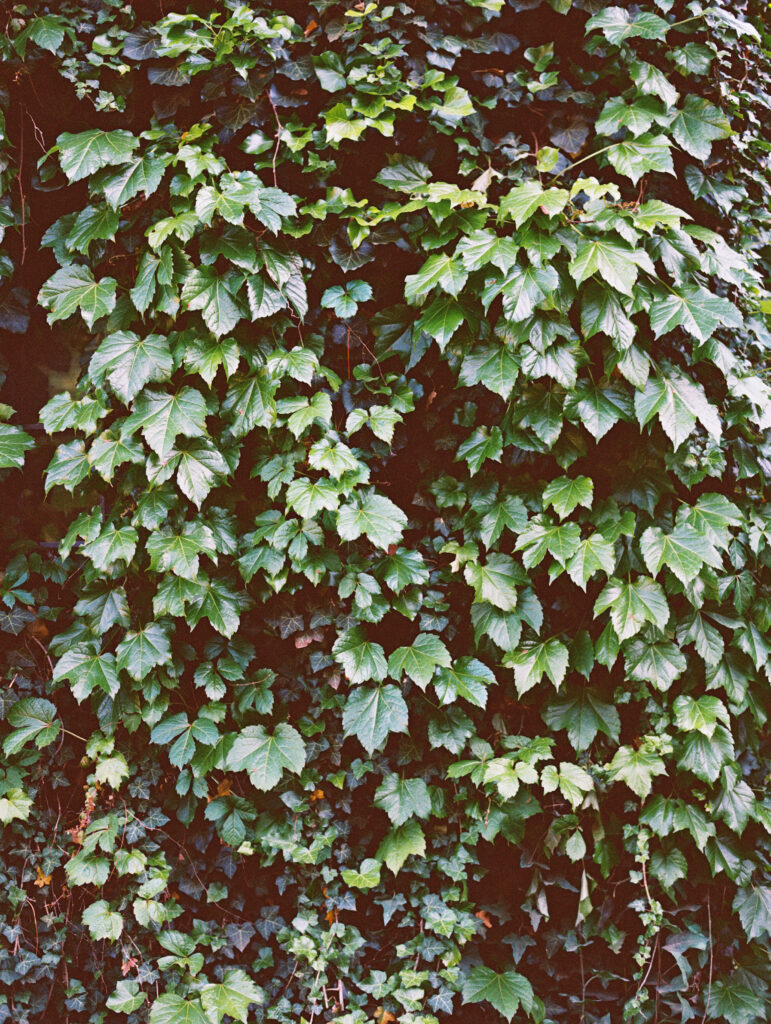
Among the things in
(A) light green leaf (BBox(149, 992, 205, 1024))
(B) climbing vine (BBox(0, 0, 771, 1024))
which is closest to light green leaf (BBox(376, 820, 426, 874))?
(B) climbing vine (BBox(0, 0, 771, 1024))

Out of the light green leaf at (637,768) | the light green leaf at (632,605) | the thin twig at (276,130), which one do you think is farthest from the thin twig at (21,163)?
the light green leaf at (637,768)

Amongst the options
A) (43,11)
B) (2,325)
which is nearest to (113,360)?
(2,325)

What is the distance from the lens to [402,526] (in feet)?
7.23

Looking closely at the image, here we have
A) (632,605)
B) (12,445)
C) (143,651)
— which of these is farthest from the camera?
(12,445)

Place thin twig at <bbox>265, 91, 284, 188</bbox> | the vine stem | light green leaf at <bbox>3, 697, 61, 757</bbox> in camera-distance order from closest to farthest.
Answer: the vine stem < thin twig at <bbox>265, 91, 284, 188</bbox> < light green leaf at <bbox>3, 697, 61, 757</bbox>

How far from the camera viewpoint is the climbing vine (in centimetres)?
217

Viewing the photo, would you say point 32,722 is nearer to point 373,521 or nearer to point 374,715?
point 374,715

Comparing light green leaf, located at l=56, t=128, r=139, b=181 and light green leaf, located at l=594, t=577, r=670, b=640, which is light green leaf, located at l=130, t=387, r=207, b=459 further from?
light green leaf, located at l=594, t=577, r=670, b=640

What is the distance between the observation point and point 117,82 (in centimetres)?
236

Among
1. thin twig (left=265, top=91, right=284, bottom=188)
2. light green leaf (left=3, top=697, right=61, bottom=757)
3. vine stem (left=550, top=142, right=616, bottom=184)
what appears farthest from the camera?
light green leaf (left=3, top=697, right=61, bottom=757)

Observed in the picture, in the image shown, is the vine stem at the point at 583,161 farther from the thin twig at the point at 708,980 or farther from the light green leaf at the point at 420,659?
the thin twig at the point at 708,980

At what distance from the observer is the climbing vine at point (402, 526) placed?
217 cm

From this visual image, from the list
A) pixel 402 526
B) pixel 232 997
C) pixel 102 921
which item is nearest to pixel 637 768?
pixel 402 526

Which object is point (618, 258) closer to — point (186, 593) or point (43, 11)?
point (186, 593)
